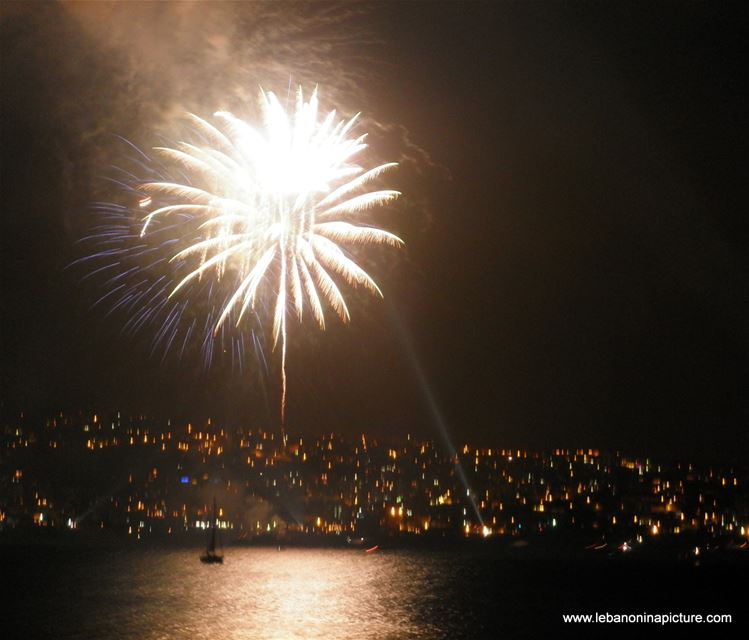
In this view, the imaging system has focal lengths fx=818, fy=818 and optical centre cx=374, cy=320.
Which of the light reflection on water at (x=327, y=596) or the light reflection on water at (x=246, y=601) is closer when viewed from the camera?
the light reflection on water at (x=246, y=601)

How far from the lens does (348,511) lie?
18900 centimetres

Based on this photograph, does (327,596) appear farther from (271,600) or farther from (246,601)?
(246,601)

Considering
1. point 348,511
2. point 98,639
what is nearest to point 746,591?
point 98,639

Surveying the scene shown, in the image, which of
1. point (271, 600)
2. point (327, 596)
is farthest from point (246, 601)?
point (327, 596)

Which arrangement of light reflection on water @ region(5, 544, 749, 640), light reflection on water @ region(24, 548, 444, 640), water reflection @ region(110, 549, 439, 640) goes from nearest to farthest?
light reflection on water @ region(24, 548, 444, 640)
water reflection @ region(110, 549, 439, 640)
light reflection on water @ region(5, 544, 749, 640)

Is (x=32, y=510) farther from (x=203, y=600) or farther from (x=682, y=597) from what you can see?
(x=682, y=597)

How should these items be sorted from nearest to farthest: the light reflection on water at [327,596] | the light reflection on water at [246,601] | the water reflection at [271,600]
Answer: the light reflection on water at [246,601] → the water reflection at [271,600] → the light reflection on water at [327,596]

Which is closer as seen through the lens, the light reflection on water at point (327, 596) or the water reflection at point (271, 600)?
the water reflection at point (271, 600)

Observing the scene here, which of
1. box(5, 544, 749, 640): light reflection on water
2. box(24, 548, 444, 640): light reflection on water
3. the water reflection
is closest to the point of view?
box(24, 548, 444, 640): light reflection on water

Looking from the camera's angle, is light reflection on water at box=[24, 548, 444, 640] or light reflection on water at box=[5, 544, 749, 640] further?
light reflection on water at box=[5, 544, 749, 640]

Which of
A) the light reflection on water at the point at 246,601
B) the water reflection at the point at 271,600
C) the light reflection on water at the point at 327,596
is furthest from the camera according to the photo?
the light reflection on water at the point at 327,596

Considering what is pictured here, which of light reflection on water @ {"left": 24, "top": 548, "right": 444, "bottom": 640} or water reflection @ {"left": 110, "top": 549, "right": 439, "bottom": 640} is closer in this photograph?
light reflection on water @ {"left": 24, "top": 548, "right": 444, "bottom": 640}

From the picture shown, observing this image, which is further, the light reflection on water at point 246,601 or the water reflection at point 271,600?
the water reflection at point 271,600

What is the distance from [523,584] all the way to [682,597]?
61.4ft
